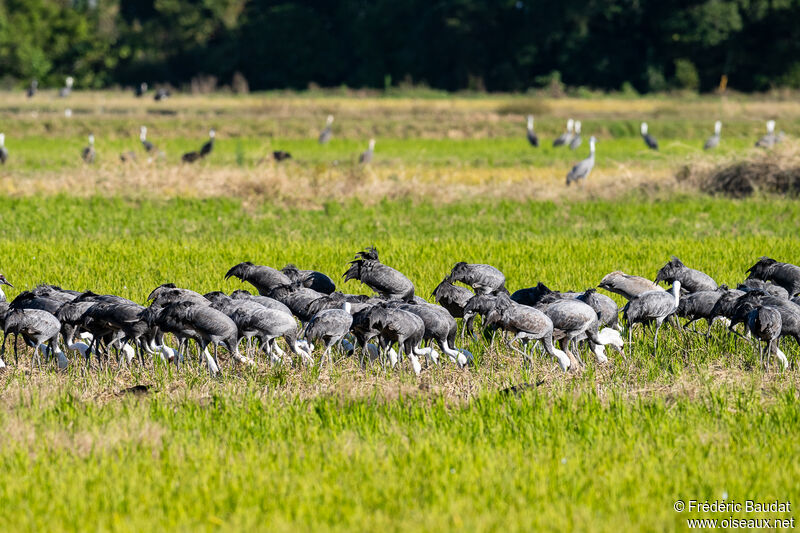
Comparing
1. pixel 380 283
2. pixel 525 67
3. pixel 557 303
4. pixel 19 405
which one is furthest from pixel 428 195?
pixel 525 67

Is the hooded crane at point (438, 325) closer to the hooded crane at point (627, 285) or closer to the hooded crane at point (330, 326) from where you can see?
the hooded crane at point (330, 326)

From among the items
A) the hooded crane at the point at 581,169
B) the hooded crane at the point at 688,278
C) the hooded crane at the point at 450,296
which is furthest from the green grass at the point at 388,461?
the hooded crane at the point at 581,169

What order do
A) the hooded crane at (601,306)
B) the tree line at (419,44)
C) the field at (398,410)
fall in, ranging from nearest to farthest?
→ the field at (398,410) → the hooded crane at (601,306) → the tree line at (419,44)

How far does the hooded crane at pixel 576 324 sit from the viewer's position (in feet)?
30.5

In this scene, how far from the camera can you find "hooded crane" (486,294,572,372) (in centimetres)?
905

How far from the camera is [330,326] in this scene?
905 centimetres

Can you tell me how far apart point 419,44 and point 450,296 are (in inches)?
2555

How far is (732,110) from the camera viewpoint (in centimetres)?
5244

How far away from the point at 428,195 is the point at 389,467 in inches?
670

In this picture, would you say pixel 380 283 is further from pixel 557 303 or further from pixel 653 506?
pixel 653 506

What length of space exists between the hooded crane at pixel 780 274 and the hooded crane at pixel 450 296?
3.50 meters

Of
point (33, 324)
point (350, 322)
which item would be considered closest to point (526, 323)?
point (350, 322)

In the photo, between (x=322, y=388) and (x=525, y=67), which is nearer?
(x=322, y=388)

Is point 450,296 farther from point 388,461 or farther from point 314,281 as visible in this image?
point 388,461
